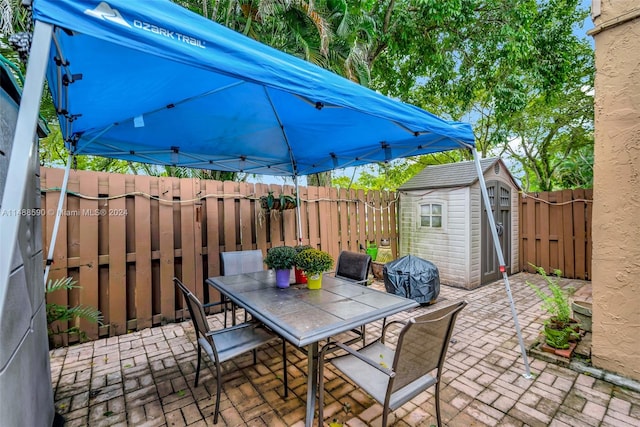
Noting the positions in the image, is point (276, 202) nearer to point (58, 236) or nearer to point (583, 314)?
point (58, 236)

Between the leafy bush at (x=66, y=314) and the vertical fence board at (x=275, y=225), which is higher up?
the vertical fence board at (x=275, y=225)

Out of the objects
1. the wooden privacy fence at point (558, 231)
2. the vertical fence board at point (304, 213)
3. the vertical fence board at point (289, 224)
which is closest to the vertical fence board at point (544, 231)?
the wooden privacy fence at point (558, 231)

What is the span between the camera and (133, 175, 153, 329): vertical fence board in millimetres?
3314

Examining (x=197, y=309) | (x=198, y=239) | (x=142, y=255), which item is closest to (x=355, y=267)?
(x=197, y=309)

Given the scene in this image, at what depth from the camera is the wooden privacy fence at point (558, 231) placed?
530 centimetres

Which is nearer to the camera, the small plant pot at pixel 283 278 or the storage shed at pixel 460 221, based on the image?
the small plant pot at pixel 283 278

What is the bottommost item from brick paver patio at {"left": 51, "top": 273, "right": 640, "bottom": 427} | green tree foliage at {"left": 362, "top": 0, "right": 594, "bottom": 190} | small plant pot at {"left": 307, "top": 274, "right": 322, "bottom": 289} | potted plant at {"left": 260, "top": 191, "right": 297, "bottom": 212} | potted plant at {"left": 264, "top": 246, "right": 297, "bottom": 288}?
brick paver patio at {"left": 51, "top": 273, "right": 640, "bottom": 427}

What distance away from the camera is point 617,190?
2.22 m

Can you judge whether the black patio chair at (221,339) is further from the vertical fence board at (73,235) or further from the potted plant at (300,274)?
the vertical fence board at (73,235)

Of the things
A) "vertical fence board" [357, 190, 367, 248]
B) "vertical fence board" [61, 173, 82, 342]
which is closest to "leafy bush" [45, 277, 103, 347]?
"vertical fence board" [61, 173, 82, 342]

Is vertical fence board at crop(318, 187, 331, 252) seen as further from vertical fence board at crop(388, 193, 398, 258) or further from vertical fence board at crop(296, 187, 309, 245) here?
vertical fence board at crop(388, 193, 398, 258)

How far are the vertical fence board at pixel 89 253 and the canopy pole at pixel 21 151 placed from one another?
2.62m

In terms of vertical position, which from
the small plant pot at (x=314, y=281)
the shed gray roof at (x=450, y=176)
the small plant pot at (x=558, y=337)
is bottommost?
the small plant pot at (x=558, y=337)

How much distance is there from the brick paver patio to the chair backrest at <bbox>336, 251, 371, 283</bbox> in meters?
0.97
